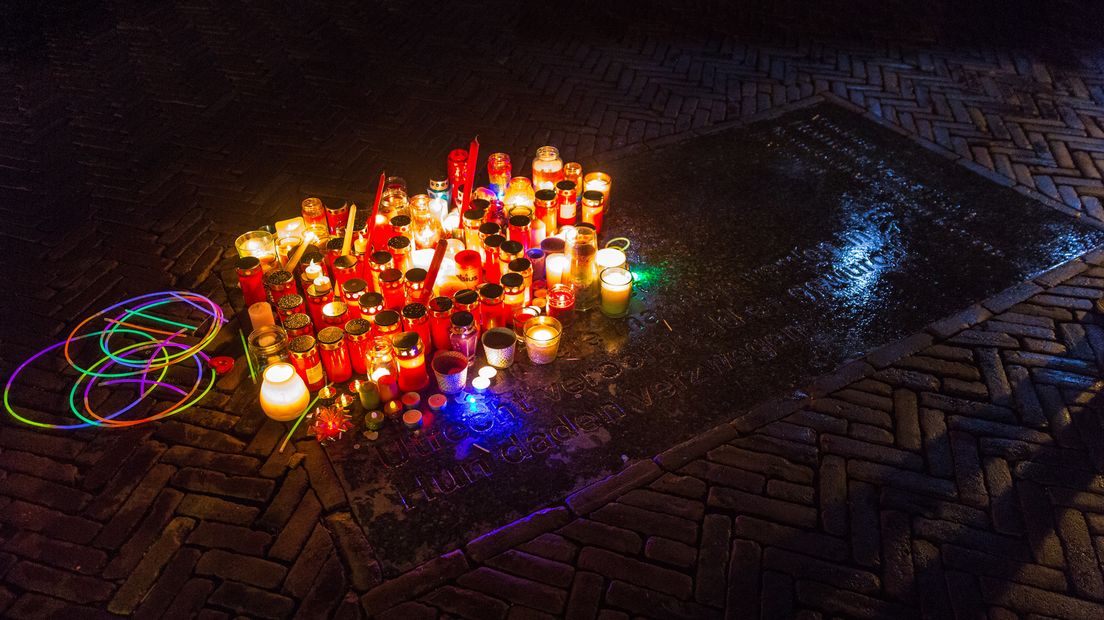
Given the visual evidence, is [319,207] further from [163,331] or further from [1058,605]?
[1058,605]

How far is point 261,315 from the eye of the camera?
3.57 m

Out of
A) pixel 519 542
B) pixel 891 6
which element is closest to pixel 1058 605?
pixel 519 542

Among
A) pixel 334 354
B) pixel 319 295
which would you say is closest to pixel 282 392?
pixel 334 354

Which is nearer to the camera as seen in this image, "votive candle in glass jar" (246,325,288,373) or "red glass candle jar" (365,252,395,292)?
"votive candle in glass jar" (246,325,288,373)

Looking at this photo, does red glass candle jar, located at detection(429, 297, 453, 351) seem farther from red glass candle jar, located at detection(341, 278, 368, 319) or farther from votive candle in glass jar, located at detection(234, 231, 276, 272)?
votive candle in glass jar, located at detection(234, 231, 276, 272)

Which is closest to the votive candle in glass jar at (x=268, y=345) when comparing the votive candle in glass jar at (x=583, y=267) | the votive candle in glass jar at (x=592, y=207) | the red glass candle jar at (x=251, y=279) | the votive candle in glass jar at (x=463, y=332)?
the red glass candle jar at (x=251, y=279)

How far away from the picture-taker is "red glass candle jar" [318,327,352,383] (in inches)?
131

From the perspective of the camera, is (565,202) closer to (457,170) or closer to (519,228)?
(519,228)

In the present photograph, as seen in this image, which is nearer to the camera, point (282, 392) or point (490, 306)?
point (282, 392)

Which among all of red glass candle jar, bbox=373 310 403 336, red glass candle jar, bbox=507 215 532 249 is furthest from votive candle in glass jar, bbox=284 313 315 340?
red glass candle jar, bbox=507 215 532 249

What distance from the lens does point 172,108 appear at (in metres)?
6.06

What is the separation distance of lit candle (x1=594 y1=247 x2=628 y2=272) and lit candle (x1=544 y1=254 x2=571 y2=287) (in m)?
0.24

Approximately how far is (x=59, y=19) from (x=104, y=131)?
10.1 ft

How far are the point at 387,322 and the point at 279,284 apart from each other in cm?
70
